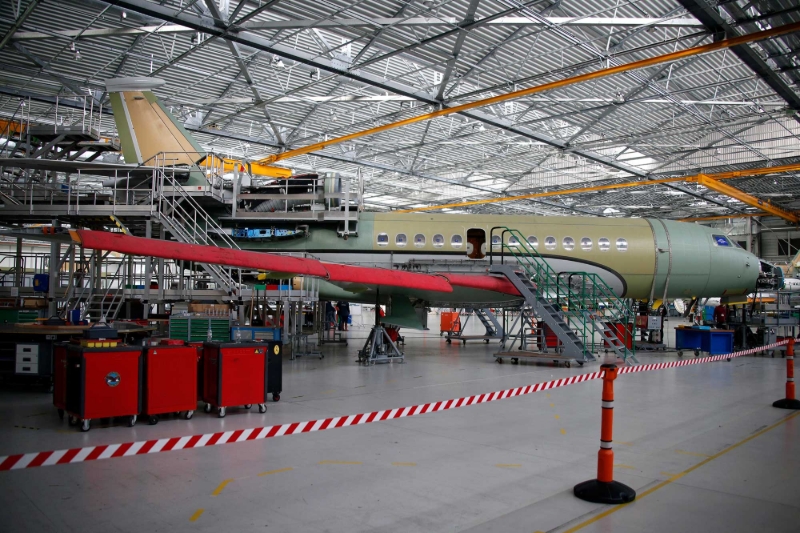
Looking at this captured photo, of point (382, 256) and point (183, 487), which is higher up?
point (382, 256)

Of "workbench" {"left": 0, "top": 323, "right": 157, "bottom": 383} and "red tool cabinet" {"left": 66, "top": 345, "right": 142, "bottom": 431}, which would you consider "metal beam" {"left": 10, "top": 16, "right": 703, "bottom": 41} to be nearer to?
"workbench" {"left": 0, "top": 323, "right": 157, "bottom": 383}

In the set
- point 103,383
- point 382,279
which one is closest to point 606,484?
point 103,383

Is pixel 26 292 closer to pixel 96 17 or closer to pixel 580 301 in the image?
pixel 96 17

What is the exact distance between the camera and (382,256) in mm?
18969

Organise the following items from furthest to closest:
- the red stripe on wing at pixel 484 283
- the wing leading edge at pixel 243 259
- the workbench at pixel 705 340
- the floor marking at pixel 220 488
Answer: the workbench at pixel 705 340, the red stripe on wing at pixel 484 283, the wing leading edge at pixel 243 259, the floor marking at pixel 220 488

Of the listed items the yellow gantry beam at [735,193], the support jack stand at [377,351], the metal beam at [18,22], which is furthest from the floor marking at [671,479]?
the yellow gantry beam at [735,193]

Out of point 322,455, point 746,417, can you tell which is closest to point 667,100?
point 746,417

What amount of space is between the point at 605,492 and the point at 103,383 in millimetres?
6554

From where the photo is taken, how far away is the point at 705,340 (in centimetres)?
1973

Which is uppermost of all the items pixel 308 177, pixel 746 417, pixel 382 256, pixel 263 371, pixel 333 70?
pixel 333 70

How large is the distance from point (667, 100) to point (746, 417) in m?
20.3

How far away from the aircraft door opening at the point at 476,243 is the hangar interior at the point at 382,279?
19 centimetres

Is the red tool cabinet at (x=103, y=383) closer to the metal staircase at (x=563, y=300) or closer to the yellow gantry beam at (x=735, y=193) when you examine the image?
the metal staircase at (x=563, y=300)

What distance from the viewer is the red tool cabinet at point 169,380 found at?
8.46 meters
